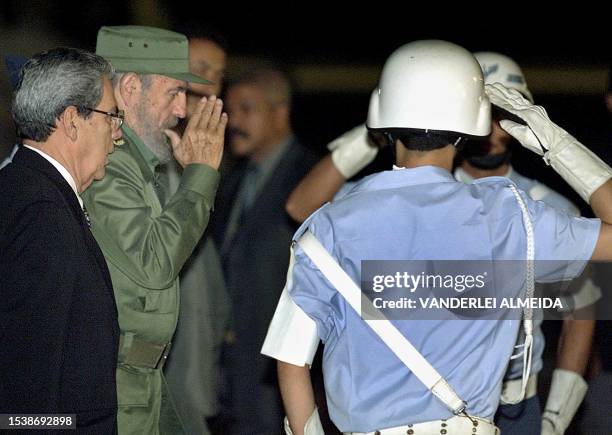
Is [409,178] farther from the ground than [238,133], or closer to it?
farther from the ground

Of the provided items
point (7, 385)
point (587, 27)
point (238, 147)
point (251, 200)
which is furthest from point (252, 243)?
point (587, 27)

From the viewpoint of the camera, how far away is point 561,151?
9.46 feet

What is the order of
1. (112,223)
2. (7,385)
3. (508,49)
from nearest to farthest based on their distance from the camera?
(7,385) < (112,223) < (508,49)

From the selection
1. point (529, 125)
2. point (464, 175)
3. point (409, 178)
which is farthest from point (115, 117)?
point (464, 175)

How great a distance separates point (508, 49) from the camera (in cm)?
904

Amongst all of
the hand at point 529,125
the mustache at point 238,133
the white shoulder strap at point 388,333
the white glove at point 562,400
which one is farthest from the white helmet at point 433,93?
the mustache at point 238,133

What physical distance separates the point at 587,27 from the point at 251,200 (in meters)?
5.28

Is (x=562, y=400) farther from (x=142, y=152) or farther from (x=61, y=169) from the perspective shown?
(x=61, y=169)

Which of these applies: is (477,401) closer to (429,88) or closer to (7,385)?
(429,88)

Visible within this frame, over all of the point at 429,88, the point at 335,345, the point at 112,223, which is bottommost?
the point at 335,345

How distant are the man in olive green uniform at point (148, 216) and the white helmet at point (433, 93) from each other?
1.77 ft

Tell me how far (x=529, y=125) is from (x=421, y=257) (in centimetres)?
48

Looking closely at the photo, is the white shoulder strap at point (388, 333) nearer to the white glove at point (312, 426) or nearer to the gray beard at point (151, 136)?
the white glove at point (312, 426)

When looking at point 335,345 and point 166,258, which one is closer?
point 335,345
